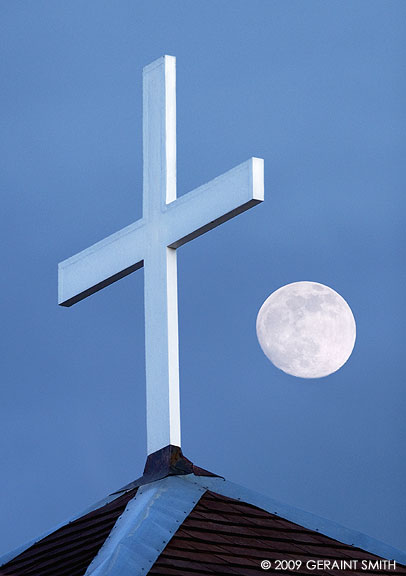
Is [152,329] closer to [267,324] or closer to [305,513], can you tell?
[305,513]

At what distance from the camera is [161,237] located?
376 inches

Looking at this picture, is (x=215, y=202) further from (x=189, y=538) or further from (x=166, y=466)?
(x=189, y=538)

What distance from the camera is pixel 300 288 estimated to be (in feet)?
41.5

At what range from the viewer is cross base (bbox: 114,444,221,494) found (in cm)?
902

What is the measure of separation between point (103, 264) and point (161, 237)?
0.66 meters

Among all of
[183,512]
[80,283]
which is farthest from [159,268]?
[183,512]

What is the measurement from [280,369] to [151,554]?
13.7 feet

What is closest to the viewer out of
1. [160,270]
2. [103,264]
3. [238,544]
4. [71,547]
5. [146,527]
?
[146,527]

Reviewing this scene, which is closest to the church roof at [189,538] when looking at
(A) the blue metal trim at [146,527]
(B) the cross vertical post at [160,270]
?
(A) the blue metal trim at [146,527]

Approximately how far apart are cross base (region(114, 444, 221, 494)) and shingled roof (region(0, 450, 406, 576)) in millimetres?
17

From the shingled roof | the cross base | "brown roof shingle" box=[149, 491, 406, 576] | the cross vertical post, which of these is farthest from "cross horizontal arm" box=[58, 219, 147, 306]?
"brown roof shingle" box=[149, 491, 406, 576]

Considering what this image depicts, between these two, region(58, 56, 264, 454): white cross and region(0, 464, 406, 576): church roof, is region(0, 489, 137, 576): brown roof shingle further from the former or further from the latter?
region(58, 56, 264, 454): white cross

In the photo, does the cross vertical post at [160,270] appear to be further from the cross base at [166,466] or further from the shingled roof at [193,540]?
the shingled roof at [193,540]

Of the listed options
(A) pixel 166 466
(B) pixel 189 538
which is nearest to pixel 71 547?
(A) pixel 166 466
